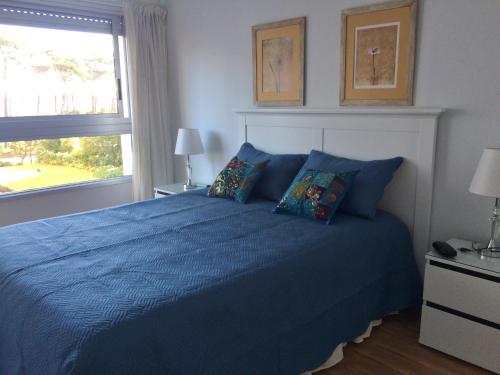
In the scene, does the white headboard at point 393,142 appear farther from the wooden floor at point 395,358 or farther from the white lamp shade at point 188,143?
the white lamp shade at point 188,143

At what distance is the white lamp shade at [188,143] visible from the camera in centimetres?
364

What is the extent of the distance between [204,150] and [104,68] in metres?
1.21

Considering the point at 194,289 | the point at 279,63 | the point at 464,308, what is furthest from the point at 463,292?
the point at 279,63

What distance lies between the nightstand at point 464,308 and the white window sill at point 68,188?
296cm

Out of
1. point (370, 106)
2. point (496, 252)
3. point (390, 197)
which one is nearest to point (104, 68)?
point (370, 106)

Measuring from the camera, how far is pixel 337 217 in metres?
2.45

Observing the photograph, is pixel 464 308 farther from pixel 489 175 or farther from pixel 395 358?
pixel 489 175

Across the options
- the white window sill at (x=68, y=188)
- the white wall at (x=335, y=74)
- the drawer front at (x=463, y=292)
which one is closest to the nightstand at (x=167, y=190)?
the white wall at (x=335, y=74)

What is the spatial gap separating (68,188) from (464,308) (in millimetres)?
3231

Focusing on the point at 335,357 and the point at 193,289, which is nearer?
the point at 193,289

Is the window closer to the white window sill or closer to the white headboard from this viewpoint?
the white window sill

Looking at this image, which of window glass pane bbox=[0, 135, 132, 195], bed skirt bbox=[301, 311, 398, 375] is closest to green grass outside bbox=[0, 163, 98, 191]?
window glass pane bbox=[0, 135, 132, 195]

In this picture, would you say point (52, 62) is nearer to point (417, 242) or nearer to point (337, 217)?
point (337, 217)

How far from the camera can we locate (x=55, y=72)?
3.64 meters
